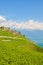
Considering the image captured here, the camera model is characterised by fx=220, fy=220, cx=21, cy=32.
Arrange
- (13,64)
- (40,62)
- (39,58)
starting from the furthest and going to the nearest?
(39,58), (40,62), (13,64)

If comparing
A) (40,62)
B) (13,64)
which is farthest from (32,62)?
(13,64)

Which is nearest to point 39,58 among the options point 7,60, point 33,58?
point 33,58

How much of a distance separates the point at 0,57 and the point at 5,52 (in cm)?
Answer: 263

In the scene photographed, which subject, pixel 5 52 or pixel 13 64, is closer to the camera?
pixel 13 64

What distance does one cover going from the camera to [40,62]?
27562mm

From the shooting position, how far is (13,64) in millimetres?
25531

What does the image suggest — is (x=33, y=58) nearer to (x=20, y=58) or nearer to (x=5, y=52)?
(x=20, y=58)

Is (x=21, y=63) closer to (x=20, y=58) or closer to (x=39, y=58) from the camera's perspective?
(x=20, y=58)

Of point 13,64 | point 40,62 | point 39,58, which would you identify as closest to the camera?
point 13,64

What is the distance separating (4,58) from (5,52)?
2793mm

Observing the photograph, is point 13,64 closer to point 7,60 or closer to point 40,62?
point 7,60

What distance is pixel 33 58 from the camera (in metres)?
29.0

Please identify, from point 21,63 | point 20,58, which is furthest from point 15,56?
point 21,63

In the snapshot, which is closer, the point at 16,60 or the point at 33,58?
the point at 16,60
